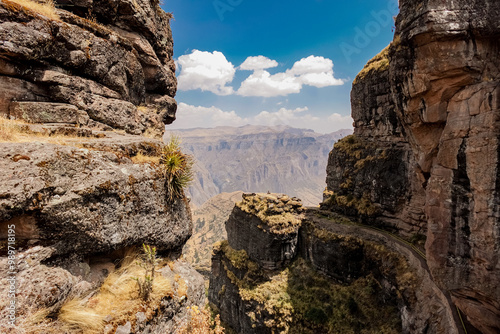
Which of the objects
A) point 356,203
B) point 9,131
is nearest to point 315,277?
point 356,203

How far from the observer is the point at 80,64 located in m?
8.54

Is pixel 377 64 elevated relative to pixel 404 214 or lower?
elevated

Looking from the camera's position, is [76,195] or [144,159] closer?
[76,195]

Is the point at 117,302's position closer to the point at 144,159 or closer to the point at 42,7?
the point at 144,159

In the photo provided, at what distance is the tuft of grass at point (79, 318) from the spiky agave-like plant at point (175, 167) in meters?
3.17

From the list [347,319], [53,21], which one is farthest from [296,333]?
[53,21]

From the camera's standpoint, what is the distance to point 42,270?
14.3 ft

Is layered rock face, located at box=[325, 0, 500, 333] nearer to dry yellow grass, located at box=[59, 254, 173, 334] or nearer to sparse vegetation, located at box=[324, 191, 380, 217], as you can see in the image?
dry yellow grass, located at box=[59, 254, 173, 334]

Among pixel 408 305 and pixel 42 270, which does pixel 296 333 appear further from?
pixel 42 270

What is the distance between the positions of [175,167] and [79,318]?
160 inches

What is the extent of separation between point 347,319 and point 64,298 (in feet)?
90.7

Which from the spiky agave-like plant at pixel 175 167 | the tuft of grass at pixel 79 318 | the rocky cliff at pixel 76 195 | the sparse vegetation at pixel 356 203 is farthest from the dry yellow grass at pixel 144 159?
the sparse vegetation at pixel 356 203

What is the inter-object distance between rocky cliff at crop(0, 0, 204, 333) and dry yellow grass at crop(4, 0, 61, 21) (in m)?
0.05

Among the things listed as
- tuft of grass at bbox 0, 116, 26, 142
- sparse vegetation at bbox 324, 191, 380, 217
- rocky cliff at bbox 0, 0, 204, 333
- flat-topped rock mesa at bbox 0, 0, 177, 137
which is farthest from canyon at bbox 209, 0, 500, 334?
tuft of grass at bbox 0, 116, 26, 142
